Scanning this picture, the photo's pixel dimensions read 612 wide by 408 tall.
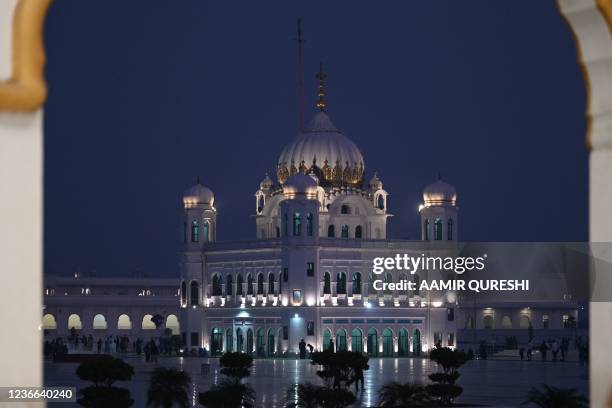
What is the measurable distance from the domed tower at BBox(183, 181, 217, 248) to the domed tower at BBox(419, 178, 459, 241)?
26.5 ft

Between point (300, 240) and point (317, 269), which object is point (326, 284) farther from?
point (300, 240)

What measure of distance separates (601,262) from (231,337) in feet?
162

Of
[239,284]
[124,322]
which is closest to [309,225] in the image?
[239,284]

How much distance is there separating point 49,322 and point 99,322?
2.40 metres

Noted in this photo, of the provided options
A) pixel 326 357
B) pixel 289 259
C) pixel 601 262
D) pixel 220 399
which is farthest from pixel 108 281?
pixel 601 262

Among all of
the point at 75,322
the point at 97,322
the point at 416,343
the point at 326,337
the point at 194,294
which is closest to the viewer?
the point at 326,337

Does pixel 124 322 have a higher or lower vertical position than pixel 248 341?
higher

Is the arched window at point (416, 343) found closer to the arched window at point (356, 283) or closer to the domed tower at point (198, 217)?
the arched window at point (356, 283)

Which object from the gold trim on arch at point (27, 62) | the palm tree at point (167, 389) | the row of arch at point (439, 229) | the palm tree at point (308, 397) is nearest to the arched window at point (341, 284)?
the row of arch at point (439, 229)

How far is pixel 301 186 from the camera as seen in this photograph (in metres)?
52.3

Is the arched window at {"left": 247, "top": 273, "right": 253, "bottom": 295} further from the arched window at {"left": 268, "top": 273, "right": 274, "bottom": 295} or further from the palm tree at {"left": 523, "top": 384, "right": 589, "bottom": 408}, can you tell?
the palm tree at {"left": 523, "top": 384, "right": 589, "bottom": 408}

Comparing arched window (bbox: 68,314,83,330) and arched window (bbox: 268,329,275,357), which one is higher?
arched window (bbox: 68,314,83,330)

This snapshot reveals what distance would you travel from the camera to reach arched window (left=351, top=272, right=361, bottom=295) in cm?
5269

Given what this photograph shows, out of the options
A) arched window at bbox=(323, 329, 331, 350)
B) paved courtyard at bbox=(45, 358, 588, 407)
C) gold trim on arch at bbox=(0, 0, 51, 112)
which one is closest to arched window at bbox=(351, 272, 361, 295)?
arched window at bbox=(323, 329, 331, 350)
